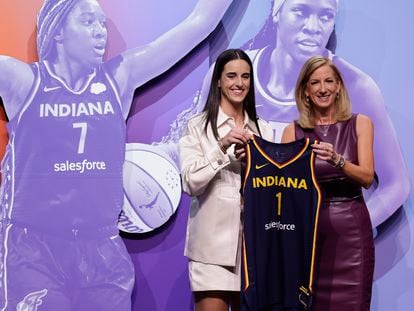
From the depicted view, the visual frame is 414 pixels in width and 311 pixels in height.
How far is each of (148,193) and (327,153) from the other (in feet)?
3.79

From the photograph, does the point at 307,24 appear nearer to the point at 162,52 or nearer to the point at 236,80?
the point at 162,52

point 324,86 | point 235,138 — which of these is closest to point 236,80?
point 235,138

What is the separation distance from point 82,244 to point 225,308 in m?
1.05

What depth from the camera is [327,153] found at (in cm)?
220

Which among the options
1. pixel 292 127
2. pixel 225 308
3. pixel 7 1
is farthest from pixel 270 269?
pixel 7 1

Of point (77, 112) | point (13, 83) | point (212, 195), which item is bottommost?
point (212, 195)

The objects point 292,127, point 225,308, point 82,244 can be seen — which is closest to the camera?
point 225,308

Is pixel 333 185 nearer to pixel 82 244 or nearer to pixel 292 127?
pixel 292 127

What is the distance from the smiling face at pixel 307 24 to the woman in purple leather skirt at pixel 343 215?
782 millimetres

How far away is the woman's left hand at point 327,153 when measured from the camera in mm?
2201

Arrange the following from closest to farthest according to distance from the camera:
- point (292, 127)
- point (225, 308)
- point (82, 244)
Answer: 1. point (225, 308)
2. point (292, 127)
3. point (82, 244)

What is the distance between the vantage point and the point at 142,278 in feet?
10.2

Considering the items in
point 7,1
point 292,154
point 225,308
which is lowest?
point 225,308

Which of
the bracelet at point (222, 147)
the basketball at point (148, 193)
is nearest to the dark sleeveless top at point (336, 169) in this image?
the bracelet at point (222, 147)
